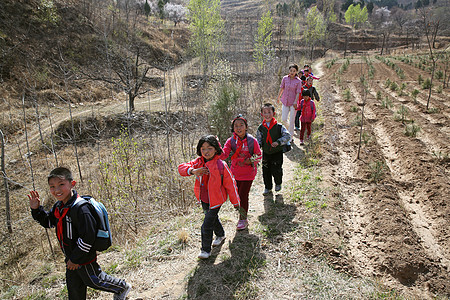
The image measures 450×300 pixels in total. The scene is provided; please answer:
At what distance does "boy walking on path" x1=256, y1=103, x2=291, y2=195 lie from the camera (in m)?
4.21

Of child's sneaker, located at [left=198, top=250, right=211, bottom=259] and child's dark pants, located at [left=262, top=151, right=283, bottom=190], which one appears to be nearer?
child's sneaker, located at [left=198, top=250, right=211, bottom=259]

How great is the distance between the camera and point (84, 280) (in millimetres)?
2467

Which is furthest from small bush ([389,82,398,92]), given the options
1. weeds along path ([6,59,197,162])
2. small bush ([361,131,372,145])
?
weeds along path ([6,59,197,162])

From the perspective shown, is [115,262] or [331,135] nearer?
[115,262]

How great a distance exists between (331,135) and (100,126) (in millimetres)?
11419

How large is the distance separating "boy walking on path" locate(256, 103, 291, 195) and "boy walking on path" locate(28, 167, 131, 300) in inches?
105

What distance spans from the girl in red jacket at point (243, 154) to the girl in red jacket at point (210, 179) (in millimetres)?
600

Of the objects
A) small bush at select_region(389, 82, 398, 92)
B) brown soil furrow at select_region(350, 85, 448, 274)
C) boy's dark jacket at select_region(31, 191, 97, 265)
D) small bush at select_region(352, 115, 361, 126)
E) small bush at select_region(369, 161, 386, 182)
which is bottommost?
brown soil furrow at select_region(350, 85, 448, 274)

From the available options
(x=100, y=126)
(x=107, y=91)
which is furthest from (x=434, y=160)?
(x=107, y=91)

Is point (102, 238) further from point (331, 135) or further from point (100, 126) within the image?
point (100, 126)

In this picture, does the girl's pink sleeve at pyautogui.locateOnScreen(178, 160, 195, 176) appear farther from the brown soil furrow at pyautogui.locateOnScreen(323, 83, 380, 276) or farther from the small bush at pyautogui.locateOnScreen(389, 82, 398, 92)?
the small bush at pyautogui.locateOnScreen(389, 82, 398, 92)

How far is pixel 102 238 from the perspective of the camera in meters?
2.38

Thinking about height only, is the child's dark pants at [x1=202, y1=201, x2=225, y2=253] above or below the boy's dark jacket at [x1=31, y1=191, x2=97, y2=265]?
below

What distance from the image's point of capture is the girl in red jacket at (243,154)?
12.2ft
